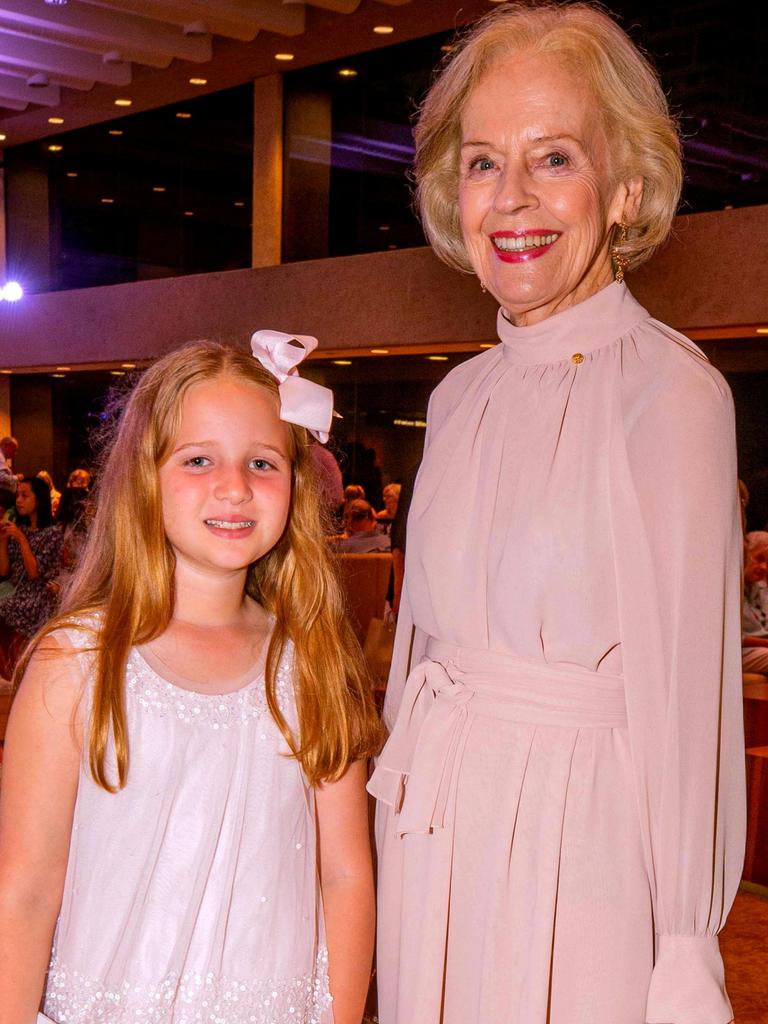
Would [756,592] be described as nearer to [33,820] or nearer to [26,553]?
[26,553]

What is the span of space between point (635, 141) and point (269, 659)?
889 mm

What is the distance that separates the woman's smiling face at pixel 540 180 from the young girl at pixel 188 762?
0.36 meters

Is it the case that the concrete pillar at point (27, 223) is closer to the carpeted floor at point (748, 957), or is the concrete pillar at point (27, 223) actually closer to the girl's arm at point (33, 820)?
the carpeted floor at point (748, 957)

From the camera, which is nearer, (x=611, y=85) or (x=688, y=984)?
(x=688, y=984)

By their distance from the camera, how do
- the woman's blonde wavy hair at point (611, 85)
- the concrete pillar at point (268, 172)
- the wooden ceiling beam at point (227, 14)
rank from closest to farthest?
the woman's blonde wavy hair at point (611, 85) → the wooden ceiling beam at point (227, 14) → the concrete pillar at point (268, 172)

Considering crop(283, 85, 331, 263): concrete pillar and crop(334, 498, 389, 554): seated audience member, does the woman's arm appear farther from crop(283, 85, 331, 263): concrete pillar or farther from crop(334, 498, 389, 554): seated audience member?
crop(283, 85, 331, 263): concrete pillar

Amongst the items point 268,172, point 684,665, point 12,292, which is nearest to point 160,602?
point 684,665

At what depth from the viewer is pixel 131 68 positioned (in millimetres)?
10539

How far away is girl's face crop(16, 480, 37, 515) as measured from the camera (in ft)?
28.1

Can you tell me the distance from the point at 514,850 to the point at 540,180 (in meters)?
0.85

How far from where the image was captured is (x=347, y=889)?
167cm

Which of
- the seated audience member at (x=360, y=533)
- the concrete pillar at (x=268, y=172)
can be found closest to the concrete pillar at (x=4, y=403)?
the concrete pillar at (x=268, y=172)

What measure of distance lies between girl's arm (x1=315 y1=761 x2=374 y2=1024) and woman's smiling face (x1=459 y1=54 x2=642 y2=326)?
0.75 metres

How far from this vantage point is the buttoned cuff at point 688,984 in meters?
1.28
